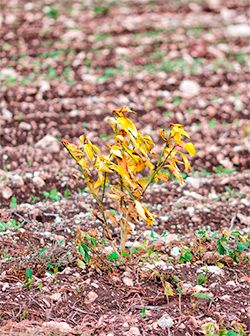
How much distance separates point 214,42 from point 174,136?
144 inches

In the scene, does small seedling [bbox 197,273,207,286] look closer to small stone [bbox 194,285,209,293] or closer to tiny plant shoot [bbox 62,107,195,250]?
small stone [bbox 194,285,209,293]

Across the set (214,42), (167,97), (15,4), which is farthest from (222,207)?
(15,4)

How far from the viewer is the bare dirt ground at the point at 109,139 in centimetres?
254

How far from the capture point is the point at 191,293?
2.61 meters

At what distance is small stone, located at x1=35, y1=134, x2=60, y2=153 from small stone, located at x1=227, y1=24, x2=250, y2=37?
2765mm

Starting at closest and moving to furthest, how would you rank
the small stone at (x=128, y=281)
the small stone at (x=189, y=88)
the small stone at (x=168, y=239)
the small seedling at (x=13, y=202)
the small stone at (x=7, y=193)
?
the small stone at (x=128, y=281) → the small stone at (x=168, y=239) → the small seedling at (x=13, y=202) → the small stone at (x=7, y=193) → the small stone at (x=189, y=88)

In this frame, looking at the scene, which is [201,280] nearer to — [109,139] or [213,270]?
[213,270]

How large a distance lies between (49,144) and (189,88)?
4.72 feet

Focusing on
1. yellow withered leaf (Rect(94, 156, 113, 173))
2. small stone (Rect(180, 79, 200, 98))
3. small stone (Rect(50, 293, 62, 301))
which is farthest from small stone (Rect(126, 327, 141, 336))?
small stone (Rect(180, 79, 200, 98))

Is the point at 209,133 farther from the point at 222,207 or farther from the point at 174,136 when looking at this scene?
the point at 174,136

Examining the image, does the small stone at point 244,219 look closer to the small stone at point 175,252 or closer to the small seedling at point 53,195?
the small stone at point 175,252

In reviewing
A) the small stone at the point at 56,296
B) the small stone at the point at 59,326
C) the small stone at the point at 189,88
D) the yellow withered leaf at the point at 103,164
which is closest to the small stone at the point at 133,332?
the small stone at the point at 59,326

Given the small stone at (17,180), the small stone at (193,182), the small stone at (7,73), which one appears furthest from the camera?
the small stone at (7,73)

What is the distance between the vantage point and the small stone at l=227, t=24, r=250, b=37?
636 cm
